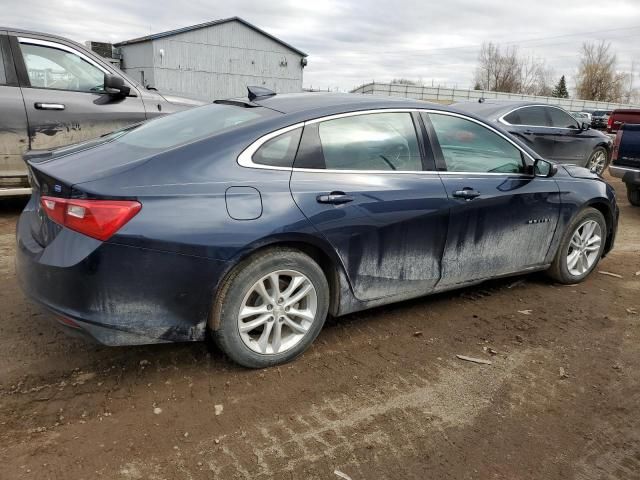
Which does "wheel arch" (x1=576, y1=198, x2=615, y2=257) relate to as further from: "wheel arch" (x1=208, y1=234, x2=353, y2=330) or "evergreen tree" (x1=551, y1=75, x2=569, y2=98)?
"evergreen tree" (x1=551, y1=75, x2=569, y2=98)

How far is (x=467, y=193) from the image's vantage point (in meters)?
3.76

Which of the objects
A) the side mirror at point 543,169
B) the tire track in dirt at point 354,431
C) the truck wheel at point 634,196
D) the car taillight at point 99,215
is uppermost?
the side mirror at point 543,169

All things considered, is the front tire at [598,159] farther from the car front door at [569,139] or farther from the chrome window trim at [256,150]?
the chrome window trim at [256,150]

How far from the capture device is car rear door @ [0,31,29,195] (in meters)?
5.64

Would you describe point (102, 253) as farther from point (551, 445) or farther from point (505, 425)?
point (551, 445)

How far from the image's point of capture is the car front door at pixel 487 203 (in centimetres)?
377

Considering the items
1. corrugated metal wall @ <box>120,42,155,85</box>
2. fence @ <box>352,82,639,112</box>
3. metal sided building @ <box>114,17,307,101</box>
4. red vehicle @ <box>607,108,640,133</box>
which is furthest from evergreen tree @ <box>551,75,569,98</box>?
red vehicle @ <box>607,108,640,133</box>

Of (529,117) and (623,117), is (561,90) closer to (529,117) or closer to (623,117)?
(623,117)

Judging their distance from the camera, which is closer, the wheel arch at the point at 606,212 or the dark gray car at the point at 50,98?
the wheel arch at the point at 606,212

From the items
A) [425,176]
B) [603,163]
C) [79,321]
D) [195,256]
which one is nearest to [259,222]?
[195,256]

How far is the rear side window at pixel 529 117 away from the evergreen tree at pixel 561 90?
3263 inches

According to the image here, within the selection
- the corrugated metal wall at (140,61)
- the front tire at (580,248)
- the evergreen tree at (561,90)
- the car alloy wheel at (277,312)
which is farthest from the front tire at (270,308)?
the evergreen tree at (561,90)

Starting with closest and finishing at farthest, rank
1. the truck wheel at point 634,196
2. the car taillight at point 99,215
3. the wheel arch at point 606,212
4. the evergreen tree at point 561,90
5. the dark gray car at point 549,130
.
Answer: the car taillight at point 99,215
the wheel arch at point 606,212
the truck wheel at point 634,196
the dark gray car at point 549,130
the evergreen tree at point 561,90

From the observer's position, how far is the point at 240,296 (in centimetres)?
291
